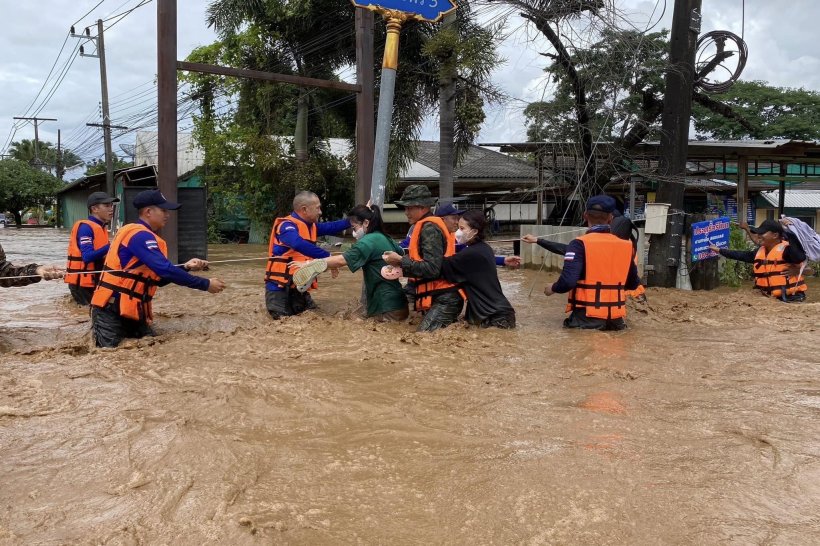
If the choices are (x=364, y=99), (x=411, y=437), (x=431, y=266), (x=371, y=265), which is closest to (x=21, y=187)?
(x=364, y=99)

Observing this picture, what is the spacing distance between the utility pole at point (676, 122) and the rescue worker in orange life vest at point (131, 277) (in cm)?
814

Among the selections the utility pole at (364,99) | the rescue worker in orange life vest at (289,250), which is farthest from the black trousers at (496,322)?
the utility pole at (364,99)

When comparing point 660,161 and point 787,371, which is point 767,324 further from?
point 660,161

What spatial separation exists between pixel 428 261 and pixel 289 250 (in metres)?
1.82

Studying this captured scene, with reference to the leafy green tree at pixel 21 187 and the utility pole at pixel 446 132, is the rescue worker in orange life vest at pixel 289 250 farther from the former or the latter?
the leafy green tree at pixel 21 187

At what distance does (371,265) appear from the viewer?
6992 millimetres

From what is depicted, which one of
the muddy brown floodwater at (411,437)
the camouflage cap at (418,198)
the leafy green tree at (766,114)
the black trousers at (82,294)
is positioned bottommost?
the muddy brown floodwater at (411,437)

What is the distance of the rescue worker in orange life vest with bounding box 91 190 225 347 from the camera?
6.06 meters

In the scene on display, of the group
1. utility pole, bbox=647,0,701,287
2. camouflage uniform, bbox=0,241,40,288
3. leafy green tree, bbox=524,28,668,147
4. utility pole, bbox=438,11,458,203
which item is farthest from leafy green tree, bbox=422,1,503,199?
camouflage uniform, bbox=0,241,40,288

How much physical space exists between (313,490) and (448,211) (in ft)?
13.5

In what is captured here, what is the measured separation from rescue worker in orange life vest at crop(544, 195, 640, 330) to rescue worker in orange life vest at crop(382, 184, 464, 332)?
1.02 metres

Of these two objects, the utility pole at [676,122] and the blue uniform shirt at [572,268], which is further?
the utility pole at [676,122]

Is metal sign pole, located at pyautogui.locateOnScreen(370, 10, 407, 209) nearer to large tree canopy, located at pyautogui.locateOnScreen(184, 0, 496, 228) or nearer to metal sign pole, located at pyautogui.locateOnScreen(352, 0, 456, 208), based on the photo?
metal sign pole, located at pyautogui.locateOnScreen(352, 0, 456, 208)

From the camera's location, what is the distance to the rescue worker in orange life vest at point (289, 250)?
7.28m
